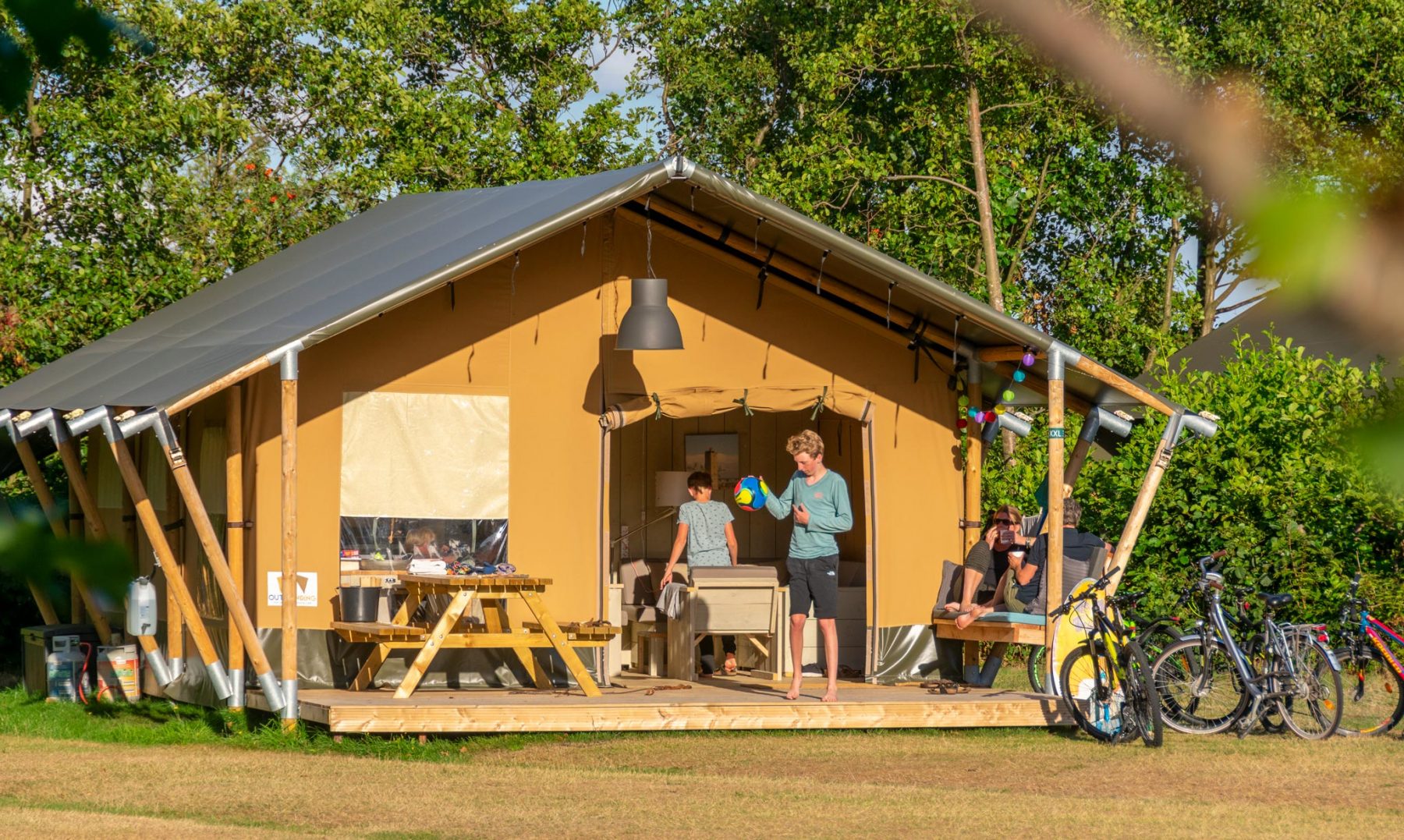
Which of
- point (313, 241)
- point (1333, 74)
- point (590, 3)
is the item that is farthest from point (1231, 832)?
point (590, 3)

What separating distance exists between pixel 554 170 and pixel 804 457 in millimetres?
12023

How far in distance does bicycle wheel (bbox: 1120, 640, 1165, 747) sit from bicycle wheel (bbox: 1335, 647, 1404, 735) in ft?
3.02

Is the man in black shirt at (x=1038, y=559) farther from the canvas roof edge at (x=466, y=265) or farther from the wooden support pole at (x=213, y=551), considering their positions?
the wooden support pole at (x=213, y=551)

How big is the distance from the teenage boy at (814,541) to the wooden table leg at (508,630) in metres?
1.47

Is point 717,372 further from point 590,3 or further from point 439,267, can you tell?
point 590,3

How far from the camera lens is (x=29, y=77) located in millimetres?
1187

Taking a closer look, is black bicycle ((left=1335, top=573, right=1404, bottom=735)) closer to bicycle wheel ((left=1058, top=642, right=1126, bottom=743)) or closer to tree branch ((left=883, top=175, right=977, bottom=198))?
bicycle wheel ((left=1058, top=642, right=1126, bottom=743))

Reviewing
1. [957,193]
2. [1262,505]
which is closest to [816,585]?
[1262,505]

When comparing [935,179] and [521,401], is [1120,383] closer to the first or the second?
[521,401]

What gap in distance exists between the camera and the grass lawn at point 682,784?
6457 millimetres

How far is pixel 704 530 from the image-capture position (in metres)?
10.4

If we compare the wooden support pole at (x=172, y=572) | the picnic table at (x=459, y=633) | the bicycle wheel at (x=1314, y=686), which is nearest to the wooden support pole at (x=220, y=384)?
the wooden support pole at (x=172, y=572)

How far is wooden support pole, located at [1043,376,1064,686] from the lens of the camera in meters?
9.11

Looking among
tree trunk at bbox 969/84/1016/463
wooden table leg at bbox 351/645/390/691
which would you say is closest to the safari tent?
wooden table leg at bbox 351/645/390/691
